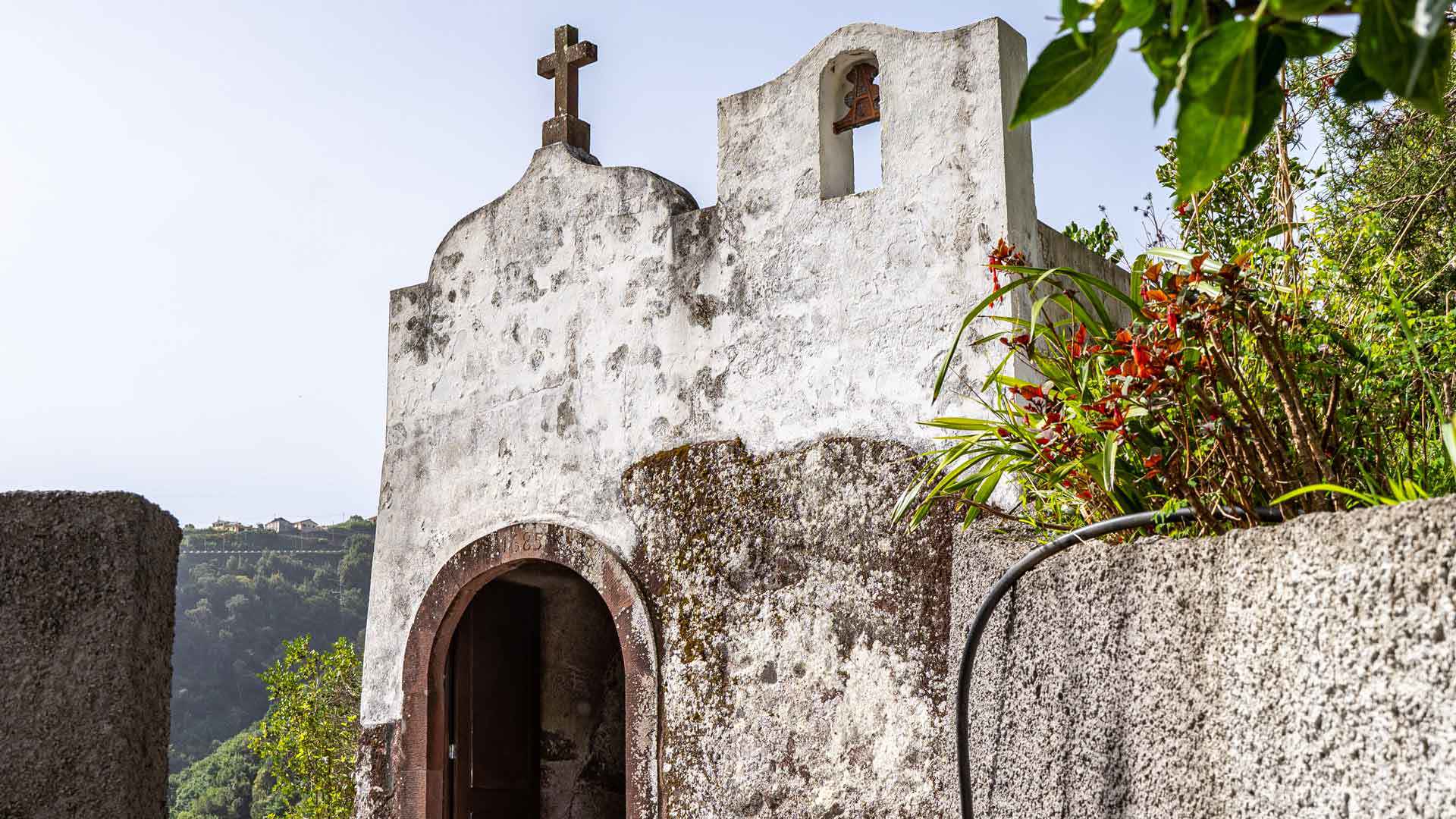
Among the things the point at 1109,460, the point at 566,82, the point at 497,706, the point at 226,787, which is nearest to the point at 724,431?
the point at 566,82

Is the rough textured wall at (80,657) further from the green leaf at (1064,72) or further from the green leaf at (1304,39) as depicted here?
the green leaf at (1304,39)

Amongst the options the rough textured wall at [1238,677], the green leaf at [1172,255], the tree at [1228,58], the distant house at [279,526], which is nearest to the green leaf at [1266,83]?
the tree at [1228,58]

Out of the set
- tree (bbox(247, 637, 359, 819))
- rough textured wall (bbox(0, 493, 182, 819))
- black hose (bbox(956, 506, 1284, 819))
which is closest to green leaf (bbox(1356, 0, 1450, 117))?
black hose (bbox(956, 506, 1284, 819))

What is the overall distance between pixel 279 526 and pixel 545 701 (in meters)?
26.3

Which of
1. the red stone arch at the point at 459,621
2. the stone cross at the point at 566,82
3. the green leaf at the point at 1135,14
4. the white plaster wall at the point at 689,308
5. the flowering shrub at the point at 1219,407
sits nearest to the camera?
the green leaf at the point at 1135,14

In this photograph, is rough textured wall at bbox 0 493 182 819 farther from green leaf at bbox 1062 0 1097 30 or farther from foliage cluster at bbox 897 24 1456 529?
green leaf at bbox 1062 0 1097 30

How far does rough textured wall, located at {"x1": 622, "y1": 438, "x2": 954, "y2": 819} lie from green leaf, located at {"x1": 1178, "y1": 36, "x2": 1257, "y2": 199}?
393 cm

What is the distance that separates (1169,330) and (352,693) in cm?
1284

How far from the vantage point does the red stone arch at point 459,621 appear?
18.9 feet

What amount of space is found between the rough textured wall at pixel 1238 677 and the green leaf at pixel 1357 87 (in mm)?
659

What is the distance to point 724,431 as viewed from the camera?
18.9 ft

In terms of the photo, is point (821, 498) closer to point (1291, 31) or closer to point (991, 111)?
point (991, 111)

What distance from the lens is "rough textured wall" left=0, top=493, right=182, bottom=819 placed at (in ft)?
11.4

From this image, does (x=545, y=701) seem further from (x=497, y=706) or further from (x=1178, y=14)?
(x=1178, y=14)
